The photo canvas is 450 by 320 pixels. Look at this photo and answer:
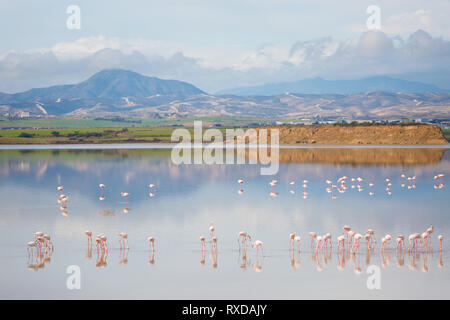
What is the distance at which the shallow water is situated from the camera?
14.2m

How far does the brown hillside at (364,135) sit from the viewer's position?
97625 millimetres

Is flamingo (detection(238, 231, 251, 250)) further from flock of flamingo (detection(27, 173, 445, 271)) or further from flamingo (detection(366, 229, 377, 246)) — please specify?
flamingo (detection(366, 229, 377, 246))

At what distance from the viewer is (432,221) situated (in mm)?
22750

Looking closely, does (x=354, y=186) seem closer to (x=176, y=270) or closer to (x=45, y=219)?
(x=45, y=219)

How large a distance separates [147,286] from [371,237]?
8.51 meters

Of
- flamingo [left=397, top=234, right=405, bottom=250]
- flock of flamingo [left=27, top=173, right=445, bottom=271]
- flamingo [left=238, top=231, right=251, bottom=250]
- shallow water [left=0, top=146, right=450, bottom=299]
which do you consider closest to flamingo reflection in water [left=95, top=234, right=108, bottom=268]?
flock of flamingo [left=27, top=173, right=445, bottom=271]

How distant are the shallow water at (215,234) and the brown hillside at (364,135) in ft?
191

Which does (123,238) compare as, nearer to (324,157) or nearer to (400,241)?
(400,241)

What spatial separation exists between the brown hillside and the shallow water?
58.4 metres

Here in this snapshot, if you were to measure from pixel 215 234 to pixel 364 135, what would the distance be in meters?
83.8

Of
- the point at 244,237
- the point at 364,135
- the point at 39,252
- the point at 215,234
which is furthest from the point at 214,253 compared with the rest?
the point at 364,135

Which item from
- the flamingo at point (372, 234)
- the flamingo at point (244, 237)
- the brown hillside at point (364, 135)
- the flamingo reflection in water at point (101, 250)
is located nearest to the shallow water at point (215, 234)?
the flamingo reflection in water at point (101, 250)
